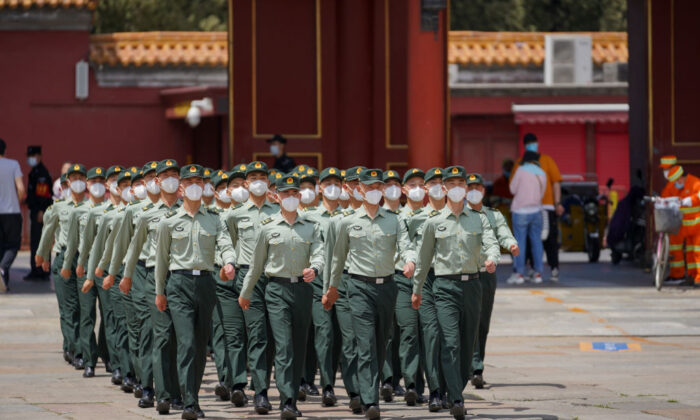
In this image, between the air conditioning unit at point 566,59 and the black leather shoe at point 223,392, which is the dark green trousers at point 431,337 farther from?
the air conditioning unit at point 566,59

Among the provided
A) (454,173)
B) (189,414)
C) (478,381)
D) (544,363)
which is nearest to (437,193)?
(454,173)

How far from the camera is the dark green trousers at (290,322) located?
11.6 m

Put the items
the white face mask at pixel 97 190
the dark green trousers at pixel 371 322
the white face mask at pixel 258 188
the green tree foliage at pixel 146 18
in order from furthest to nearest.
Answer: the green tree foliage at pixel 146 18, the white face mask at pixel 97 190, the white face mask at pixel 258 188, the dark green trousers at pixel 371 322

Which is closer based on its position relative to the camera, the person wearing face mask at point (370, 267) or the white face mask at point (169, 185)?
the person wearing face mask at point (370, 267)

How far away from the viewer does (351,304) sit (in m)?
11.8

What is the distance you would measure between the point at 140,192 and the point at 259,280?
1844 mm

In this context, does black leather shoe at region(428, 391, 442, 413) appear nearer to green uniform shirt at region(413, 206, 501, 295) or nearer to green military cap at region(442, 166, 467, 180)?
green uniform shirt at region(413, 206, 501, 295)

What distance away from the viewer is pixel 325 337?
12.7 m

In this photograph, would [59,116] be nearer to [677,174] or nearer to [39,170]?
[39,170]

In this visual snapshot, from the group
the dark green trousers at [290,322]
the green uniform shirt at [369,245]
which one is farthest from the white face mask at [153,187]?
the green uniform shirt at [369,245]

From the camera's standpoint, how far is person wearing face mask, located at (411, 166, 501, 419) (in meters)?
11.6

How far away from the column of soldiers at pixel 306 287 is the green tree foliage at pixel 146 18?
104 feet

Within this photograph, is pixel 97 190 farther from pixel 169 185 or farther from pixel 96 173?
pixel 169 185

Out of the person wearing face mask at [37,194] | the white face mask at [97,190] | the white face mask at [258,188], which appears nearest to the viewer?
the white face mask at [258,188]
